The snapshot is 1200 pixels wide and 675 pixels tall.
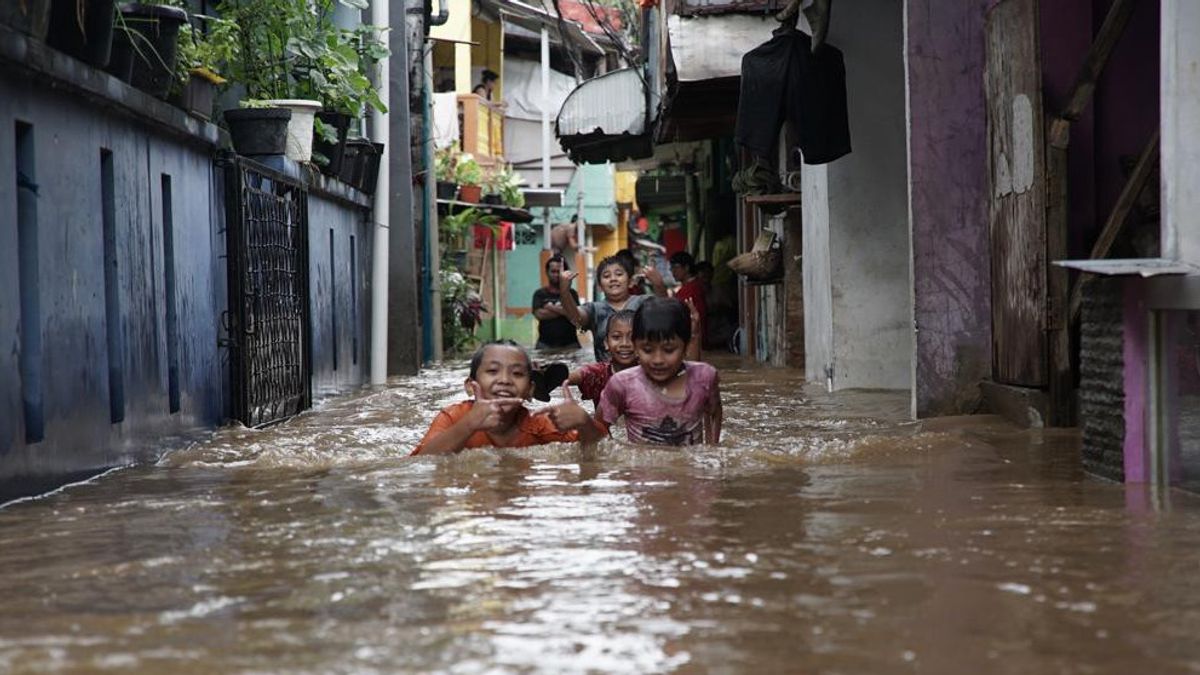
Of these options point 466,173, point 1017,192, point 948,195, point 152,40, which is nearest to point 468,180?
point 466,173

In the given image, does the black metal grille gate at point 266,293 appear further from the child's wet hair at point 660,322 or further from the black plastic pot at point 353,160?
the child's wet hair at point 660,322

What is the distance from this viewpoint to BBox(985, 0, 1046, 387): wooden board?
316 inches

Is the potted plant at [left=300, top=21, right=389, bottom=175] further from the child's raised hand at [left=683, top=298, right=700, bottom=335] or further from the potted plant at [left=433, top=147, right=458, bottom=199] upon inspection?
the potted plant at [left=433, top=147, right=458, bottom=199]

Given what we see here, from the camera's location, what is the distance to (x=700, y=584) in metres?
3.75

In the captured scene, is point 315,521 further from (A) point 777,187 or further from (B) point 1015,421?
(A) point 777,187

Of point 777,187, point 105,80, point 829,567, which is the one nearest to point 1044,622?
point 829,567

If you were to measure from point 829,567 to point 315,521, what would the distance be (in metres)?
1.75

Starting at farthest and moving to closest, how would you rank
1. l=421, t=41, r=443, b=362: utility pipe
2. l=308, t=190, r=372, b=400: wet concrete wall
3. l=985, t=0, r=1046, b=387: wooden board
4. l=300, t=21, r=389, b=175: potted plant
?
l=421, t=41, r=443, b=362: utility pipe
l=308, t=190, r=372, b=400: wet concrete wall
l=300, t=21, r=389, b=175: potted plant
l=985, t=0, r=1046, b=387: wooden board

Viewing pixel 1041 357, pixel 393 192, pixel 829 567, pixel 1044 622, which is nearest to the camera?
pixel 1044 622

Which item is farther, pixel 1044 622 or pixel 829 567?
pixel 829 567

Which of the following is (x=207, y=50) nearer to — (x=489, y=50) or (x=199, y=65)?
(x=199, y=65)

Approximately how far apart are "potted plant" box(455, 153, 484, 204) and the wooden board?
19.3m

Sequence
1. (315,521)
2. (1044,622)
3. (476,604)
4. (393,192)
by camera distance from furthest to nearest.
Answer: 1. (393,192)
2. (315,521)
3. (476,604)
4. (1044,622)

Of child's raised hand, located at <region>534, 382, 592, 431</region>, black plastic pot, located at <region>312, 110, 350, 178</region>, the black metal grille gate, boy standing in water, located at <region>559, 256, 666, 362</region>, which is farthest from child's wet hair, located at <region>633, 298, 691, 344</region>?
black plastic pot, located at <region>312, 110, 350, 178</region>
